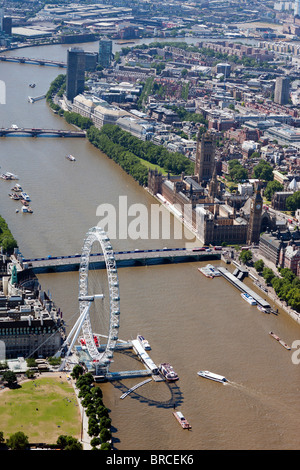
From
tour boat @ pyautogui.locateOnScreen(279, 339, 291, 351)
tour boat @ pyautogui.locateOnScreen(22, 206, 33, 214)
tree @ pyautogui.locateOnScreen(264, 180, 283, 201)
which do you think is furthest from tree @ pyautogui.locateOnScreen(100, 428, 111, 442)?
tree @ pyautogui.locateOnScreen(264, 180, 283, 201)

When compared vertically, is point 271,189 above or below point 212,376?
above

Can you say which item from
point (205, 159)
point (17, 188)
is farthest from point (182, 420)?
point (205, 159)

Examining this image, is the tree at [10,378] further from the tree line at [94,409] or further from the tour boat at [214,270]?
the tour boat at [214,270]

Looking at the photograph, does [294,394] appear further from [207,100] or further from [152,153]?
→ [207,100]

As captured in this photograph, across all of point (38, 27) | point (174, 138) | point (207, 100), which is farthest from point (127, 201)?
point (38, 27)

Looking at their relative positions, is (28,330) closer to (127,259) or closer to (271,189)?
(127,259)

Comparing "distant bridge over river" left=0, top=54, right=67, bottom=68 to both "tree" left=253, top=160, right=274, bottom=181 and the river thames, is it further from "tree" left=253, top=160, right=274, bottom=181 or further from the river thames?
"tree" left=253, top=160, right=274, bottom=181

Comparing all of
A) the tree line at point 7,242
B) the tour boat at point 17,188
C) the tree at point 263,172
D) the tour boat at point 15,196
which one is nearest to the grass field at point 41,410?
the tree line at point 7,242
